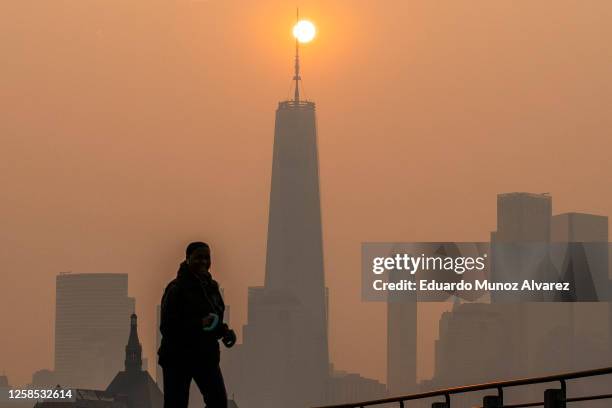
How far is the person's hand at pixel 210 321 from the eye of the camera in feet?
58.2

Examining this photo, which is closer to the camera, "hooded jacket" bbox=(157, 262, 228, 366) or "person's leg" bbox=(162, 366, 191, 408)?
"hooded jacket" bbox=(157, 262, 228, 366)

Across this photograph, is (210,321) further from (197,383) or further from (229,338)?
(197,383)

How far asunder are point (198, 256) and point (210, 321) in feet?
2.12

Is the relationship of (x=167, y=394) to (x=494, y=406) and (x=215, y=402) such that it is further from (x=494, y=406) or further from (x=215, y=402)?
(x=494, y=406)

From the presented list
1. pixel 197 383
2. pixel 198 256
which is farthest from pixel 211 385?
pixel 198 256

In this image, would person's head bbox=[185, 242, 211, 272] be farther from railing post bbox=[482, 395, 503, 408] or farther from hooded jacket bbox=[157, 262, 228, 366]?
railing post bbox=[482, 395, 503, 408]

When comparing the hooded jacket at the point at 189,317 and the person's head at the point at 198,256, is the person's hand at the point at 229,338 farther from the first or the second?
the person's head at the point at 198,256

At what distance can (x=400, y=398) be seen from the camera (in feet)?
66.7

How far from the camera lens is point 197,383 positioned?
17969mm

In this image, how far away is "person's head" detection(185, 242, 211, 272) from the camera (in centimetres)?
1758

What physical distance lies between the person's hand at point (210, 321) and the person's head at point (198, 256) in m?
0.47

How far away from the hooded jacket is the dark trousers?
0.08 m

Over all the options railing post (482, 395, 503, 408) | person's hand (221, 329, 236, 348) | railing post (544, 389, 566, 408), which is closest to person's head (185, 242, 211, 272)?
person's hand (221, 329, 236, 348)

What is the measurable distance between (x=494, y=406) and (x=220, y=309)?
2.78 m
